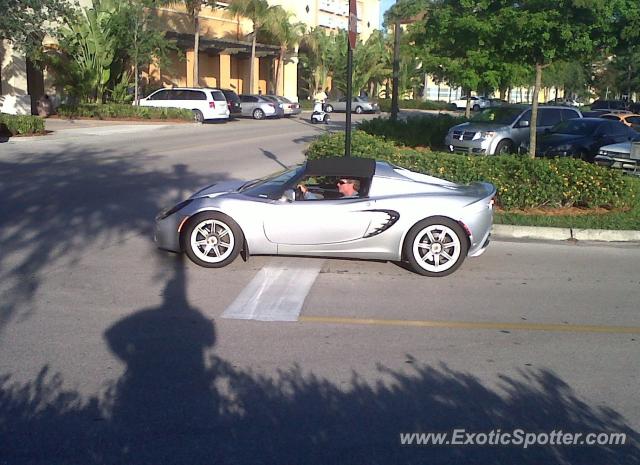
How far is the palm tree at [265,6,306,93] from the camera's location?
50328 mm

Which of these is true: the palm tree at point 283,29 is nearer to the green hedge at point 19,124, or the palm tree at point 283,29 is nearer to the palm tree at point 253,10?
the palm tree at point 253,10

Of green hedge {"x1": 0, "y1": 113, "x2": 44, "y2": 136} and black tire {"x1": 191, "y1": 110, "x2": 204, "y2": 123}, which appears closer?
green hedge {"x1": 0, "y1": 113, "x2": 44, "y2": 136}

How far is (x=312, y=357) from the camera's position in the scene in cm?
531

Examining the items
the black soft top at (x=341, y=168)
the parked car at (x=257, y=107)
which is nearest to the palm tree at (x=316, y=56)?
the parked car at (x=257, y=107)

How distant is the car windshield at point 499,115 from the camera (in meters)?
20.4

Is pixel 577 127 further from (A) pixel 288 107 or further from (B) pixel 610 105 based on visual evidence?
(B) pixel 610 105

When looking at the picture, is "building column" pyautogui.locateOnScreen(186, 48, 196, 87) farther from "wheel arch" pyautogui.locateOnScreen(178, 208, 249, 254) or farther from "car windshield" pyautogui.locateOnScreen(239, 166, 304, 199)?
"wheel arch" pyautogui.locateOnScreen(178, 208, 249, 254)

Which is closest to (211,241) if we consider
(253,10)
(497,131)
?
(497,131)

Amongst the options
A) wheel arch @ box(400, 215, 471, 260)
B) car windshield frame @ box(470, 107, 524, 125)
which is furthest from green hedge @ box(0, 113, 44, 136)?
wheel arch @ box(400, 215, 471, 260)

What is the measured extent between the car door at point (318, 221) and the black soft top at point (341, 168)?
361 mm

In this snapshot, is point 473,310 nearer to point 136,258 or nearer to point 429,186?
point 429,186

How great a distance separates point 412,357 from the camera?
5363mm

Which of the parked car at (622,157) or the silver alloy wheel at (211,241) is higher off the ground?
the parked car at (622,157)

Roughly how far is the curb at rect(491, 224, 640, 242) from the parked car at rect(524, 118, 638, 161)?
8.33 m
